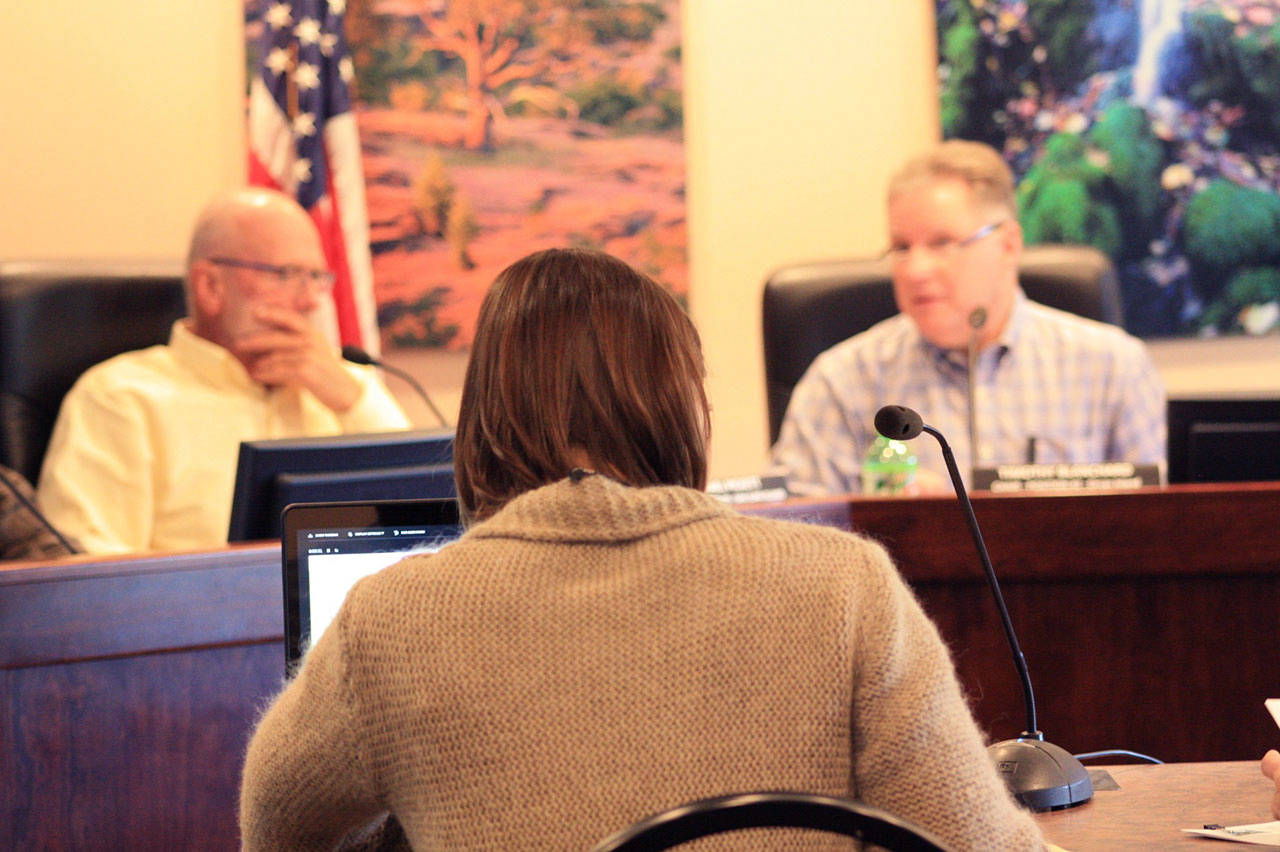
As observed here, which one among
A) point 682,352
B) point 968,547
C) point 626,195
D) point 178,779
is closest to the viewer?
point 682,352

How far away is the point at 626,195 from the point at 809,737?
9.56 feet

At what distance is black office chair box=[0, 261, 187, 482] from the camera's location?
269 centimetres

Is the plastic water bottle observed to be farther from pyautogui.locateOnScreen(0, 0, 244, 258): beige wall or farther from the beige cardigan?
pyautogui.locateOnScreen(0, 0, 244, 258): beige wall

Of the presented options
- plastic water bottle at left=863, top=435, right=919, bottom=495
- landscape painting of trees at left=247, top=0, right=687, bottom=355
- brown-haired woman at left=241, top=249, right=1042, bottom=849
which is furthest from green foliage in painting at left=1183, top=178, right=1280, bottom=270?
brown-haired woman at left=241, top=249, right=1042, bottom=849

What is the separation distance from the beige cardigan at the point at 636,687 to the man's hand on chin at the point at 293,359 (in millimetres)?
2147

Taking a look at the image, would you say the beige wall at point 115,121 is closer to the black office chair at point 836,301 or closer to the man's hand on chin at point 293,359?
the man's hand on chin at point 293,359

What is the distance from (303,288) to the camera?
3018 mm

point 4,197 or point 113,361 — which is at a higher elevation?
point 4,197

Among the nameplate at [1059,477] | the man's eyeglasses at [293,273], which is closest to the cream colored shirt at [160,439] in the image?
the man's eyeglasses at [293,273]

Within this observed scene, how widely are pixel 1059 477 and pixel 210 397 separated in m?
1.74

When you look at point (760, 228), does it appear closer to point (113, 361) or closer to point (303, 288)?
point (303, 288)

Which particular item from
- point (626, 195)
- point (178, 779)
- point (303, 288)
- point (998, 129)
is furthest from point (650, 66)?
point (178, 779)

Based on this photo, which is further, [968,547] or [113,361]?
[113,361]

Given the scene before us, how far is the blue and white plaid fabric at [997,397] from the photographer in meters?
2.88
